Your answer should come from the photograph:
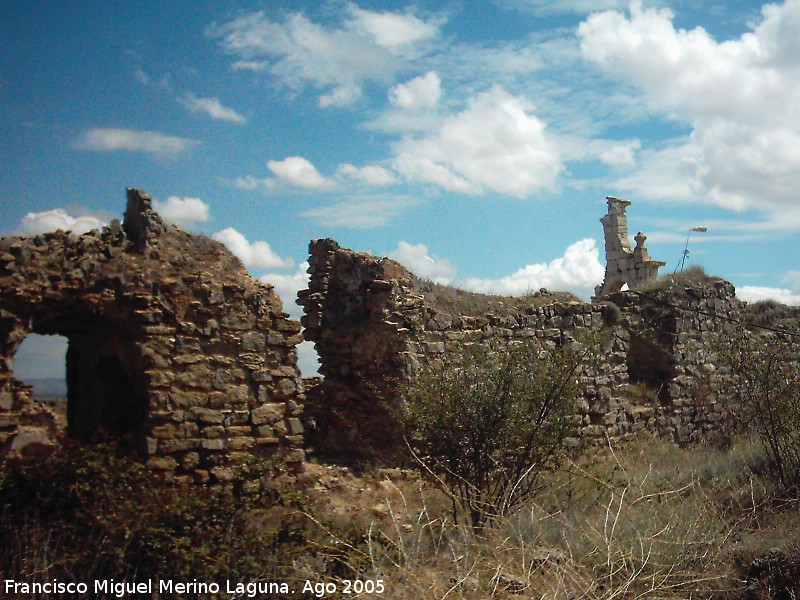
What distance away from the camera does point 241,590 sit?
225 inches

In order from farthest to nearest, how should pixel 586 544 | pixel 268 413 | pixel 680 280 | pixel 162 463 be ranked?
pixel 680 280 < pixel 268 413 < pixel 162 463 < pixel 586 544

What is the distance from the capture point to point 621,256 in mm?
24594

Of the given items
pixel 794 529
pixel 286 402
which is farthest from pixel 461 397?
pixel 794 529

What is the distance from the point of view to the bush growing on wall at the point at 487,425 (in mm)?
7766

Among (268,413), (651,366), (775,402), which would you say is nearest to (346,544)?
(268,413)

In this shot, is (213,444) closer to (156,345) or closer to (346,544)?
(156,345)

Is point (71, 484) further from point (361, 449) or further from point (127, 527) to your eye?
point (361, 449)

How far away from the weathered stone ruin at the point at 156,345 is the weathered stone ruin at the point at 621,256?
17961 mm

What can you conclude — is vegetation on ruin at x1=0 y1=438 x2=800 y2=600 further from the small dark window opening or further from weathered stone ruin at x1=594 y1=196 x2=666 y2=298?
weathered stone ruin at x1=594 y1=196 x2=666 y2=298

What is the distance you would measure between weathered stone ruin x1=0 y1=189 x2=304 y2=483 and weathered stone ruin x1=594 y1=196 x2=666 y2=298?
18.0 meters

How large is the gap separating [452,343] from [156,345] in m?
3.73

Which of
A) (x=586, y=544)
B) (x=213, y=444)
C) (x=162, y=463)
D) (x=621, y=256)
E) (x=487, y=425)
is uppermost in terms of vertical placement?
(x=621, y=256)

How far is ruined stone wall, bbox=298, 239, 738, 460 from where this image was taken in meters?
10.4

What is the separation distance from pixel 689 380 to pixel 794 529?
264 inches
